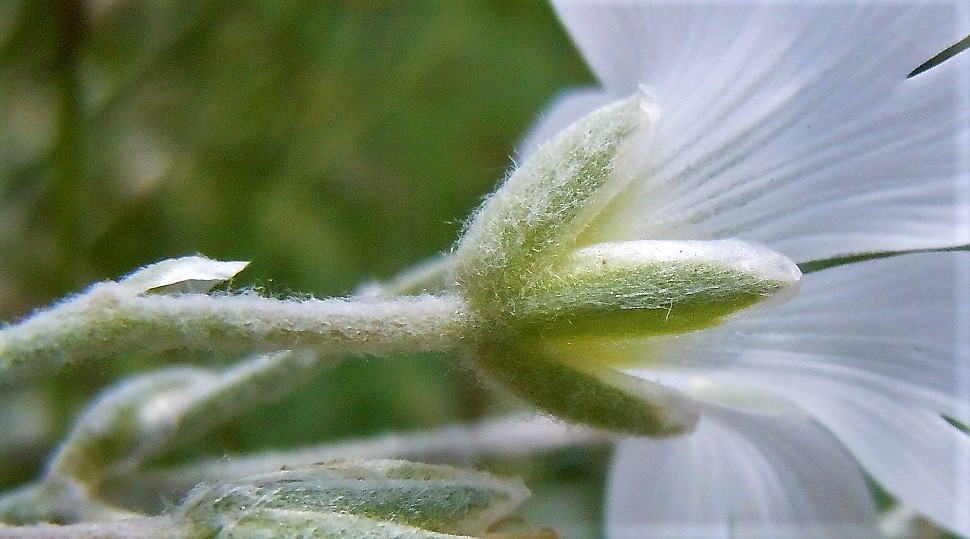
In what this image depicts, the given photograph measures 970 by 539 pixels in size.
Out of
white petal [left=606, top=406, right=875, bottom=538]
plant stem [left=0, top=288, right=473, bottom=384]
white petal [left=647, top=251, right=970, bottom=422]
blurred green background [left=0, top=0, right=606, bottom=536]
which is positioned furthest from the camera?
blurred green background [left=0, top=0, right=606, bottom=536]

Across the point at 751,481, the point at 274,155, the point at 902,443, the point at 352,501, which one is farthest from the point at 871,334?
the point at 274,155

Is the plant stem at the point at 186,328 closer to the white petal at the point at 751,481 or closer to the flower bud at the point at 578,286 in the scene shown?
the flower bud at the point at 578,286

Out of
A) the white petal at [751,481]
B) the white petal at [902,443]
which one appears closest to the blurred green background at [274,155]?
the white petal at [751,481]

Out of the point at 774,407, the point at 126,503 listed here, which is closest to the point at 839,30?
the point at 774,407

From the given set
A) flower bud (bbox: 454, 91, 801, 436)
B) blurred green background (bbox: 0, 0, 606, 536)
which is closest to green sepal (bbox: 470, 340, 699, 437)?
flower bud (bbox: 454, 91, 801, 436)

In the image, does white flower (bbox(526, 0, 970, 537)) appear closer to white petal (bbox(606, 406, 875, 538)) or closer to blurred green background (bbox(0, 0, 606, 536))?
white petal (bbox(606, 406, 875, 538))

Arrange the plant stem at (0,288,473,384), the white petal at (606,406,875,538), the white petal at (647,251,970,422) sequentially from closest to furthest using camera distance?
the plant stem at (0,288,473,384)
the white petal at (647,251,970,422)
the white petal at (606,406,875,538)

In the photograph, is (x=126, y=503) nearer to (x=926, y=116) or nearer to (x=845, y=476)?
(x=845, y=476)

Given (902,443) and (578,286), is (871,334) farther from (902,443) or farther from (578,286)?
(578,286)
